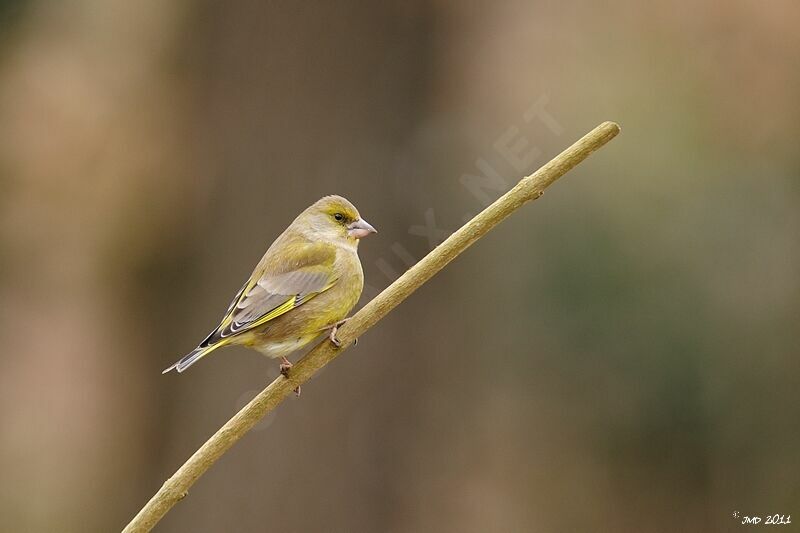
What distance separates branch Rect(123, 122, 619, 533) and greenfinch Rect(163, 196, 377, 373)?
1.69ft

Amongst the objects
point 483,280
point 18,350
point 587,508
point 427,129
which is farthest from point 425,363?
point 18,350

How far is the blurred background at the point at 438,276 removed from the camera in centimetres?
502

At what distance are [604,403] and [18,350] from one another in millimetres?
4783

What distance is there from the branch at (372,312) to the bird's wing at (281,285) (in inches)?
27.1

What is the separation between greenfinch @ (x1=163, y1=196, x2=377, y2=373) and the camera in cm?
231

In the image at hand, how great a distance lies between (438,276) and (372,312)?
187 inches

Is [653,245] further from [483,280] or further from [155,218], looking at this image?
[155,218]
